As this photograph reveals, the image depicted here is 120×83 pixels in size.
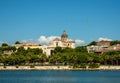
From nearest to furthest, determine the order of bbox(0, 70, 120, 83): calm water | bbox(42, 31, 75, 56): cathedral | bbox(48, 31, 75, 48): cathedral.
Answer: bbox(0, 70, 120, 83): calm water < bbox(42, 31, 75, 56): cathedral < bbox(48, 31, 75, 48): cathedral

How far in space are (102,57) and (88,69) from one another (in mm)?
16545

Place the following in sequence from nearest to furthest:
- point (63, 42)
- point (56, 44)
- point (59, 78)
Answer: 1. point (59, 78)
2. point (56, 44)
3. point (63, 42)

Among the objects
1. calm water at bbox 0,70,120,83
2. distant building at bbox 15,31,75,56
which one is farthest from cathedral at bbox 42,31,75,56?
calm water at bbox 0,70,120,83

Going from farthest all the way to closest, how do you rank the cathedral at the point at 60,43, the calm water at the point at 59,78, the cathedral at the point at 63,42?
the cathedral at the point at 63,42, the cathedral at the point at 60,43, the calm water at the point at 59,78

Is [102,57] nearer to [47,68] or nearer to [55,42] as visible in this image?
[47,68]

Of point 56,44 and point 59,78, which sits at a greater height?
point 56,44

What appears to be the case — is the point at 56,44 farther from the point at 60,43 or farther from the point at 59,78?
the point at 59,78

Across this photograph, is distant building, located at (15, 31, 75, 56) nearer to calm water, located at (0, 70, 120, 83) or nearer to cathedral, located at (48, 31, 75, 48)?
cathedral, located at (48, 31, 75, 48)

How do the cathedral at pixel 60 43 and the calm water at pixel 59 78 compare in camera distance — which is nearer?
the calm water at pixel 59 78

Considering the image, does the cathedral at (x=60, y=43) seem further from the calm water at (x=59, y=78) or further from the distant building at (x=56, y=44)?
the calm water at (x=59, y=78)

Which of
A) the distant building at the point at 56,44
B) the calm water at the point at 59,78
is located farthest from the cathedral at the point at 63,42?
the calm water at the point at 59,78

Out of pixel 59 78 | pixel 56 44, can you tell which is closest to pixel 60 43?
pixel 56 44

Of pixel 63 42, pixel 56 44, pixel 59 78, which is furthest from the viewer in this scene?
pixel 63 42

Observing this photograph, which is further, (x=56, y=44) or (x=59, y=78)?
(x=56, y=44)
